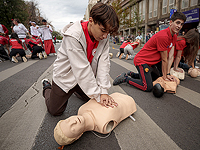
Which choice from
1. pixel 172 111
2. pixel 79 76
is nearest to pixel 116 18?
pixel 79 76

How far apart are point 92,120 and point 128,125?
0.56 m

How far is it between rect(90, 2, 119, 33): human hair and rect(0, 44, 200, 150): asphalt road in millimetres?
1310

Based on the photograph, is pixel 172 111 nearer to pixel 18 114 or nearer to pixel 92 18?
pixel 92 18

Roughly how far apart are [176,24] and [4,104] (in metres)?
3.85

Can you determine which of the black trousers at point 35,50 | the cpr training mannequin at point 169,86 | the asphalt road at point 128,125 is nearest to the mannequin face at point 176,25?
the cpr training mannequin at point 169,86

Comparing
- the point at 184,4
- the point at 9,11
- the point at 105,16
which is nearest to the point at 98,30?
the point at 105,16

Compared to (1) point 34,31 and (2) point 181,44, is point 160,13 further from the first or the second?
(2) point 181,44

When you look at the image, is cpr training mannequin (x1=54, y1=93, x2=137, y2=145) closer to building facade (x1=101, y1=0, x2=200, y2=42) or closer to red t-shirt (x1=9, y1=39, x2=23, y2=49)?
red t-shirt (x1=9, y1=39, x2=23, y2=49)

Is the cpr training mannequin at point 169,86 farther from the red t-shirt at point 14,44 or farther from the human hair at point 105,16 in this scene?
the red t-shirt at point 14,44

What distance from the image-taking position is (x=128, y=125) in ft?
5.69

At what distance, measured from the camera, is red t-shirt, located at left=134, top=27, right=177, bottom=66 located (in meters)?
2.59

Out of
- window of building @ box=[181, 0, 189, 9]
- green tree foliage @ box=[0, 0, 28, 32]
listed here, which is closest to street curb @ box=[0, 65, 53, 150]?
window of building @ box=[181, 0, 189, 9]

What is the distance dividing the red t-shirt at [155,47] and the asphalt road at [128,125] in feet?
2.53

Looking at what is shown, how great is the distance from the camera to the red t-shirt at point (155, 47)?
259 centimetres
